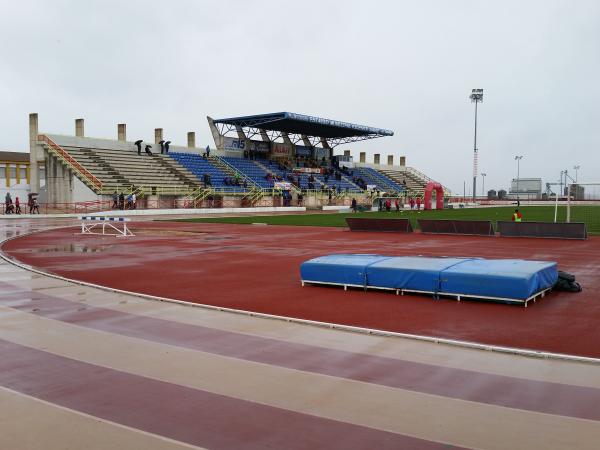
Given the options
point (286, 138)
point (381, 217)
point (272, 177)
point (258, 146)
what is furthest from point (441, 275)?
point (286, 138)

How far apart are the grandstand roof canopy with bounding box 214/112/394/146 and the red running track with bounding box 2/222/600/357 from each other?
1763 inches

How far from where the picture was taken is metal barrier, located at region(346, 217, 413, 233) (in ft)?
Result: 104

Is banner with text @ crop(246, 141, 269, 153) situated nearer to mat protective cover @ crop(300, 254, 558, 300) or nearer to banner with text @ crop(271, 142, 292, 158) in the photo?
banner with text @ crop(271, 142, 292, 158)

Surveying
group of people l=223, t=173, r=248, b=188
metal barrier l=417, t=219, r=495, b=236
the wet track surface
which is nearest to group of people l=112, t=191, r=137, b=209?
group of people l=223, t=173, r=248, b=188

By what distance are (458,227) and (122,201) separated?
1275 inches

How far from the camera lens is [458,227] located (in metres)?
29.8

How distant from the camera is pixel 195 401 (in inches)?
227

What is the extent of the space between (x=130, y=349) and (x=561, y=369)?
217 inches

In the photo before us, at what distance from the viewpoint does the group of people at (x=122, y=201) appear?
5059 cm

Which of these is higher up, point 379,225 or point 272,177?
point 272,177

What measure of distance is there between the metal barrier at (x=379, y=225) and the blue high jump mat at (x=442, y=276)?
18.4m

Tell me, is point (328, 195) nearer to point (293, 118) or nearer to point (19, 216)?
point (293, 118)

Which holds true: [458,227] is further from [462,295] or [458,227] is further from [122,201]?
[122,201]

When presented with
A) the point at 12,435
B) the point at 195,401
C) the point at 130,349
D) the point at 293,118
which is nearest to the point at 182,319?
the point at 130,349
